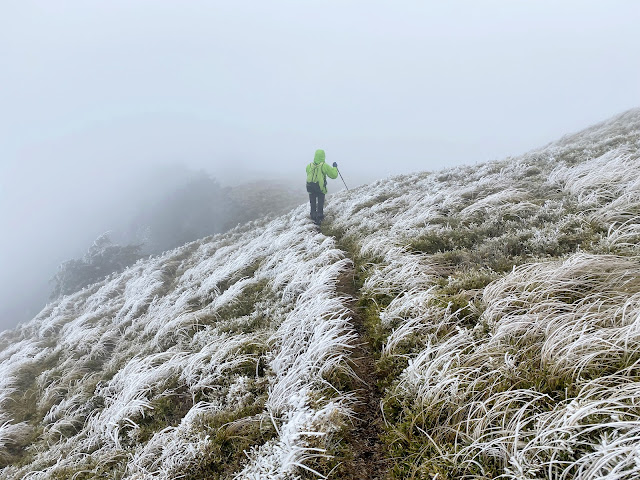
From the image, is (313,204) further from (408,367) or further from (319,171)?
(408,367)

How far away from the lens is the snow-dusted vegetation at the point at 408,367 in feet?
8.41

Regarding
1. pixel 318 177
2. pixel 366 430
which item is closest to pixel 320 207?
pixel 318 177

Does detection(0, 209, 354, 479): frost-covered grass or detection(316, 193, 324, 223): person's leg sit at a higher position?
detection(316, 193, 324, 223): person's leg

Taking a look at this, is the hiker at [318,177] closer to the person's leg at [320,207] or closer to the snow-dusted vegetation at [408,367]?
the person's leg at [320,207]

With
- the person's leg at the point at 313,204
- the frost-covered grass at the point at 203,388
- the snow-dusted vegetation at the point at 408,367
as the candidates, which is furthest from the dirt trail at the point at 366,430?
the person's leg at the point at 313,204

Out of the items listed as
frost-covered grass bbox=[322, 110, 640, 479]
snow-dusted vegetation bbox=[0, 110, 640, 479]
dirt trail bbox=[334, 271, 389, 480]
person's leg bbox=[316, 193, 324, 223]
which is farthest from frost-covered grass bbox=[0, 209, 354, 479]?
person's leg bbox=[316, 193, 324, 223]

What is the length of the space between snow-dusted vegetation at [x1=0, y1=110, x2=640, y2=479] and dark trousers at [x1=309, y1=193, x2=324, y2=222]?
5.44 m

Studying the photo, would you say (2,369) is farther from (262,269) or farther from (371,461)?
(371,461)

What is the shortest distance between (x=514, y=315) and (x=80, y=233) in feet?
321

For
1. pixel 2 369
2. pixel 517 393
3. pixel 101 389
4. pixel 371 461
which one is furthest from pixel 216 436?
pixel 2 369

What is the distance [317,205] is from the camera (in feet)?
46.9

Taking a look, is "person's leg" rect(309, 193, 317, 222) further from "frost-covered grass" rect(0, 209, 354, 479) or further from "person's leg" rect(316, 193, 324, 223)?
"frost-covered grass" rect(0, 209, 354, 479)

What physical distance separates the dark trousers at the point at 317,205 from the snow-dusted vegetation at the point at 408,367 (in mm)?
5441

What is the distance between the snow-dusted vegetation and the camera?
256 centimetres
